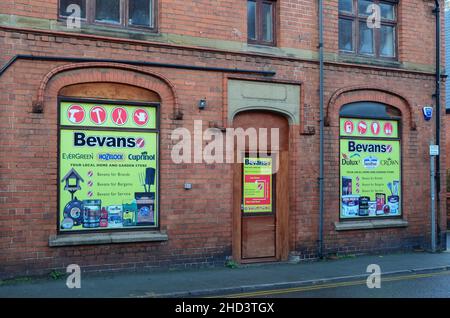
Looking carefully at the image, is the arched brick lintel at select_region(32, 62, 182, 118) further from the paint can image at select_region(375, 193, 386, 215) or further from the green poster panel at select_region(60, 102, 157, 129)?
the paint can image at select_region(375, 193, 386, 215)

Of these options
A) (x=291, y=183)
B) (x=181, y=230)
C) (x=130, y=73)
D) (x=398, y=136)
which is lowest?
(x=181, y=230)

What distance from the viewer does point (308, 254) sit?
521 inches

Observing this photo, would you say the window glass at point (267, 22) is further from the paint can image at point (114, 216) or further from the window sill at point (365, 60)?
the paint can image at point (114, 216)

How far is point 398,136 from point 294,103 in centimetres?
339

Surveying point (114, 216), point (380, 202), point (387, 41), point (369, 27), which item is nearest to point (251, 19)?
point (369, 27)

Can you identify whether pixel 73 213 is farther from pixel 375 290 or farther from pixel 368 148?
pixel 368 148

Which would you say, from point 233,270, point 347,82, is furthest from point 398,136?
point 233,270

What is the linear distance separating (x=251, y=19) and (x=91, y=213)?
5.52 m

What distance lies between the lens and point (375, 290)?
10102 mm

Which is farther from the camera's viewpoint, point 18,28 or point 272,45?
point 272,45

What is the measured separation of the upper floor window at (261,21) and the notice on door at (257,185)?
8.90ft

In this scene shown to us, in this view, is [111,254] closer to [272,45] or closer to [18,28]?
[18,28]

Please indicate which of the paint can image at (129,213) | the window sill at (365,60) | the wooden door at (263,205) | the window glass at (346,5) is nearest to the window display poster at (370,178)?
the wooden door at (263,205)

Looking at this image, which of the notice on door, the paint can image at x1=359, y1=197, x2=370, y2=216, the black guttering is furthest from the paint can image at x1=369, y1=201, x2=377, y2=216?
the black guttering
